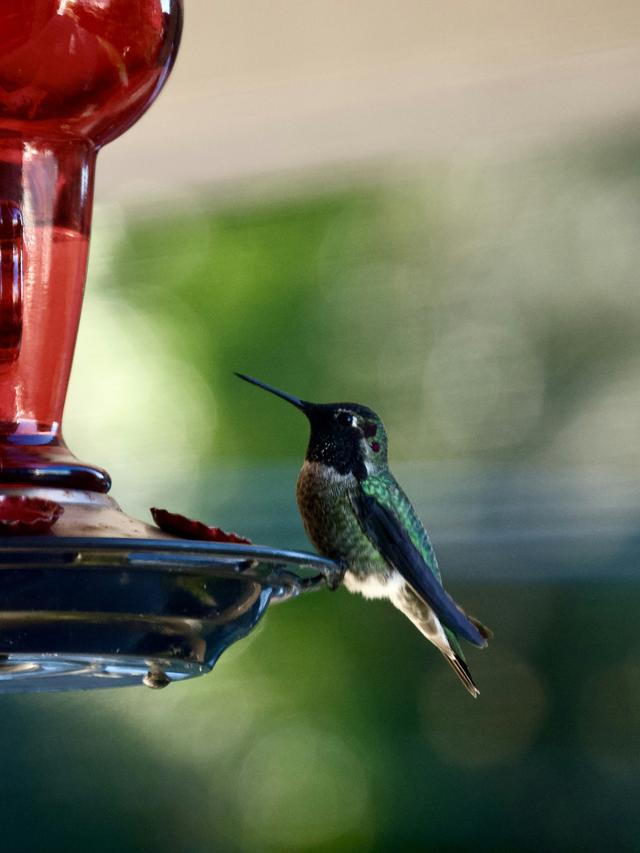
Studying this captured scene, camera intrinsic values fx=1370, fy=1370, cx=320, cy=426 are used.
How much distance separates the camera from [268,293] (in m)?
5.90

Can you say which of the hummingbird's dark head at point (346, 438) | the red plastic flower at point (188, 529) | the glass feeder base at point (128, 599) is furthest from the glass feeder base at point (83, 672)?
the hummingbird's dark head at point (346, 438)

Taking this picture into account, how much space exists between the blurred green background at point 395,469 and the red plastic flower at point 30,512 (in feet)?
13.9

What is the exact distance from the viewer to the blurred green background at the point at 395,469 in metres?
5.49

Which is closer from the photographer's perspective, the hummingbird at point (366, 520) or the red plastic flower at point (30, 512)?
the red plastic flower at point (30, 512)

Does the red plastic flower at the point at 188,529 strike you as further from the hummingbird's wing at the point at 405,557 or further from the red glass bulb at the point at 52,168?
the hummingbird's wing at the point at 405,557

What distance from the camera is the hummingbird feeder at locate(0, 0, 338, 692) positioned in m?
1.04

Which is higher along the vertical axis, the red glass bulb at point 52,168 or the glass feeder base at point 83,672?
the red glass bulb at point 52,168

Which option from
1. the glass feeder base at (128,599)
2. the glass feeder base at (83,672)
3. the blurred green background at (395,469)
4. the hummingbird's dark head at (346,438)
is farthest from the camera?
the blurred green background at (395,469)

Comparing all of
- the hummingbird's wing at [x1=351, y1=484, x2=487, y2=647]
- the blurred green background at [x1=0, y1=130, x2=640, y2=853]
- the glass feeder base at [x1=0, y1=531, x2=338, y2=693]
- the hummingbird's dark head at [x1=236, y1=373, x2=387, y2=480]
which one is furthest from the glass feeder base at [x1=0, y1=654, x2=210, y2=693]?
the blurred green background at [x1=0, y1=130, x2=640, y2=853]

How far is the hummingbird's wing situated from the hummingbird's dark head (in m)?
0.06

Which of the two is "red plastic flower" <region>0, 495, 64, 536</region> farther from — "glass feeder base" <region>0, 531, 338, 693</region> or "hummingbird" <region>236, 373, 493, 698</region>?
"hummingbird" <region>236, 373, 493, 698</region>

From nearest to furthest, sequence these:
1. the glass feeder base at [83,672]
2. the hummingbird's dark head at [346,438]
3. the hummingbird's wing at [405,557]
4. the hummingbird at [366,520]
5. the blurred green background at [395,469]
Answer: the glass feeder base at [83,672] < the hummingbird's wing at [405,557] < the hummingbird at [366,520] < the hummingbird's dark head at [346,438] < the blurred green background at [395,469]

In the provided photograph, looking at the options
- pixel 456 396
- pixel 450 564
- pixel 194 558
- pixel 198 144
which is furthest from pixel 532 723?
pixel 194 558

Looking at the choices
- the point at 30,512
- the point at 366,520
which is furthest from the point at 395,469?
the point at 30,512
